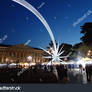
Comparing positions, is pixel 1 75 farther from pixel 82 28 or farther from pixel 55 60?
pixel 82 28

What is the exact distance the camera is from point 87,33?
2594cm

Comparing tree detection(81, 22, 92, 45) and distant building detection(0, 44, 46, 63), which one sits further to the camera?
distant building detection(0, 44, 46, 63)

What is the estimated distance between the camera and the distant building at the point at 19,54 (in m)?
57.4

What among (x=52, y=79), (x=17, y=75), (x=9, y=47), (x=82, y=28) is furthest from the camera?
(x=9, y=47)

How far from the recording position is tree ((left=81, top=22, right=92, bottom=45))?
25.3 meters

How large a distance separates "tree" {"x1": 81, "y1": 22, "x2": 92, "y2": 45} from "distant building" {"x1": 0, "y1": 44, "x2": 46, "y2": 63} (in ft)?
112

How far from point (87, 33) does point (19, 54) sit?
4013 centimetres

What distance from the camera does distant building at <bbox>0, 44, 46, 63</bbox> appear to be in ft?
188

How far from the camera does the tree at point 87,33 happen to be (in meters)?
25.3

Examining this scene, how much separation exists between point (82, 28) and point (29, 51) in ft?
132

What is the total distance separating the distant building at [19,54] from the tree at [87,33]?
112 ft

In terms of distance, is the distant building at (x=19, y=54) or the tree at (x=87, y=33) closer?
the tree at (x=87, y=33)

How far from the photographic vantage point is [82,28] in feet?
88.6

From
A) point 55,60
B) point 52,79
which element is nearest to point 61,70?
point 52,79
